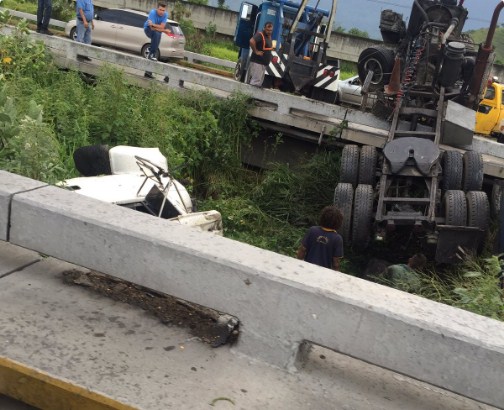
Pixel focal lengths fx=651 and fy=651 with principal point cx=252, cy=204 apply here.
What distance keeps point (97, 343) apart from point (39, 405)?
364 mm

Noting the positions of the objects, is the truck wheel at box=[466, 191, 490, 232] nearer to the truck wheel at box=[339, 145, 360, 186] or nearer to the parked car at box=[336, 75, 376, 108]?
the truck wheel at box=[339, 145, 360, 186]

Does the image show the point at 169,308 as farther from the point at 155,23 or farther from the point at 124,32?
the point at 124,32

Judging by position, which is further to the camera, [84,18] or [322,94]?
[84,18]

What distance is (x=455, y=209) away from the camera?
801cm

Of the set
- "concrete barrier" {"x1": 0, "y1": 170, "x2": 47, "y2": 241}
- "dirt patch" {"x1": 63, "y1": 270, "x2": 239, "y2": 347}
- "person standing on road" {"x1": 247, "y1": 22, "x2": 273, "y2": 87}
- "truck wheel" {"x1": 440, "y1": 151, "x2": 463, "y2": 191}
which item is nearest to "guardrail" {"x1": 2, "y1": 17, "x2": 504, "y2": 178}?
"person standing on road" {"x1": 247, "y1": 22, "x2": 273, "y2": 87}

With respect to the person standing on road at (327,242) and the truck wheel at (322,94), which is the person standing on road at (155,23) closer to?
the truck wheel at (322,94)

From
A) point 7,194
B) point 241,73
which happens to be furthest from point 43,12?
point 7,194

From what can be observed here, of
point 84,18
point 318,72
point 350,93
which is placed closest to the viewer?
point 318,72

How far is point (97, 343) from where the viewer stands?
9.74 feet

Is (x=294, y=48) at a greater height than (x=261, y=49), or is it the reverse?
(x=294, y=48)

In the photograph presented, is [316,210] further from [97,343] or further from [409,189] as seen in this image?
[97,343]

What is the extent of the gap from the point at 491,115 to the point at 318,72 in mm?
5835

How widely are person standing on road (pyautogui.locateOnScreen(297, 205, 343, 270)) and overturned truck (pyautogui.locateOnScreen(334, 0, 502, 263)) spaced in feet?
7.41

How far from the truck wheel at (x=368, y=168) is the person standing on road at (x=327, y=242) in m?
3.06
